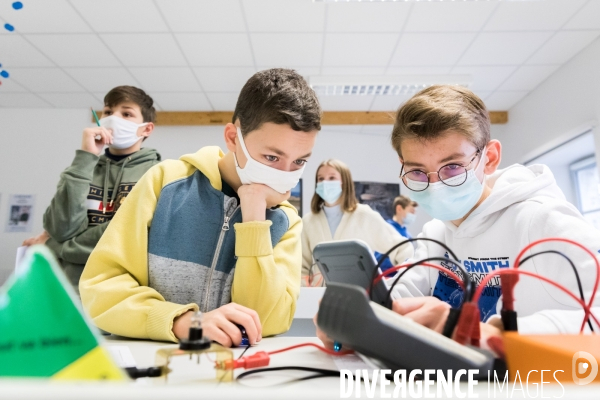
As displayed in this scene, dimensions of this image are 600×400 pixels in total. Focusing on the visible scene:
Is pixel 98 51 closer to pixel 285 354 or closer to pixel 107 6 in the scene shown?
pixel 107 6

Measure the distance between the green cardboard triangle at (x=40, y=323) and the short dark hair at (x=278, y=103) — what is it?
2.17 feet

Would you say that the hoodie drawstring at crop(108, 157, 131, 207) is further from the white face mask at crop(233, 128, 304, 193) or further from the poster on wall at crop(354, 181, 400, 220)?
the poster on wall at crop(354, 181, 400, 220)

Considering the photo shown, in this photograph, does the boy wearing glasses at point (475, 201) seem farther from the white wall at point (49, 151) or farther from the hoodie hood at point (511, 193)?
the white wall at point (49, 151)

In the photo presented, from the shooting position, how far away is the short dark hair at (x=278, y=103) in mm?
910

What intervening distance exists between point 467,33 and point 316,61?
1.15 m

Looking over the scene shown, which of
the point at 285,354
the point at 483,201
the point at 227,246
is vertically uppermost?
the point at 483,201

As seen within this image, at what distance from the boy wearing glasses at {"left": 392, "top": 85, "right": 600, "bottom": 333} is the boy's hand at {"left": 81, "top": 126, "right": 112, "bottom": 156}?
1.18 meters

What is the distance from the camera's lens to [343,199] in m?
2.61

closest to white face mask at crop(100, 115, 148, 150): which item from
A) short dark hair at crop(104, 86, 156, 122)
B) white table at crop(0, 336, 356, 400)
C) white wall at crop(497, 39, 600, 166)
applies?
short dark hair at crop(104, 86, 156, 122)

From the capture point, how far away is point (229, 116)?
14.0 feet

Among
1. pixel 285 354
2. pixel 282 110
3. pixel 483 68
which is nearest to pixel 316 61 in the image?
pixel 483 68

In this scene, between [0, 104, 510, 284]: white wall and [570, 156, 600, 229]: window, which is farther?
[0, 104, 510, 284]: white wall

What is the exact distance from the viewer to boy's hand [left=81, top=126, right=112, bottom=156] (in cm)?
153

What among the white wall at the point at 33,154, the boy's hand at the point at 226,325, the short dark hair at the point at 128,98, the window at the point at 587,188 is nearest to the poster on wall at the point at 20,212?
the white wall at the point at 33,154
